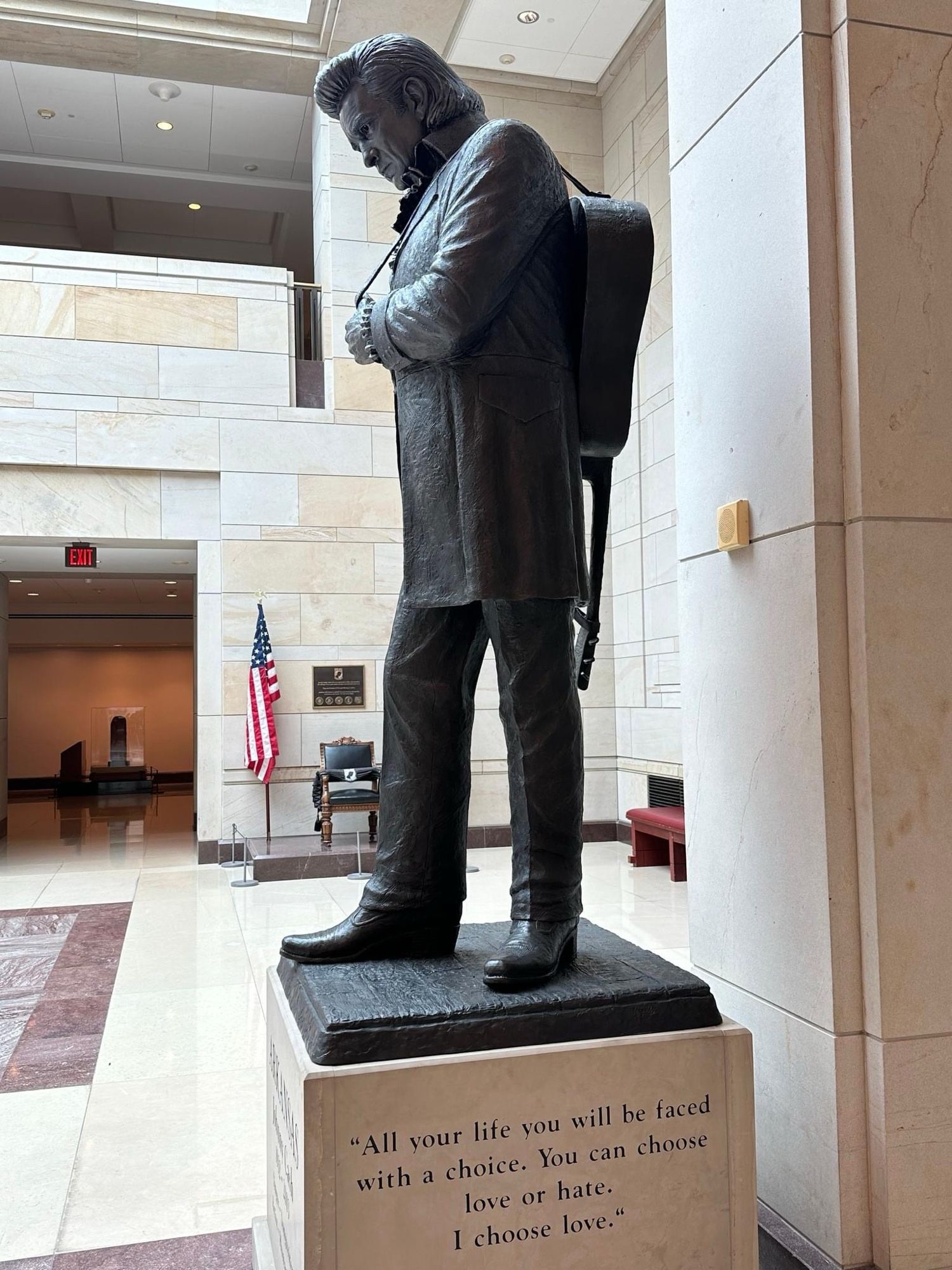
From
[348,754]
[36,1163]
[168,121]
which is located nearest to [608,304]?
[36,1163]

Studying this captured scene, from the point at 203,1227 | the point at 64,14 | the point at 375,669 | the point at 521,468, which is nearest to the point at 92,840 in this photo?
the point at 375,669

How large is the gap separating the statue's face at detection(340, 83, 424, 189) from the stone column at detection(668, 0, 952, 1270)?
847 mm

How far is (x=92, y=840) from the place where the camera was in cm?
1370

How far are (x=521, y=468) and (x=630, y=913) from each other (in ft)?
19.4

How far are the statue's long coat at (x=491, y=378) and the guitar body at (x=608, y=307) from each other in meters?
0.04

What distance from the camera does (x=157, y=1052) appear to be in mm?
4840

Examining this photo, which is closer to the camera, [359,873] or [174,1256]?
[174,1256]

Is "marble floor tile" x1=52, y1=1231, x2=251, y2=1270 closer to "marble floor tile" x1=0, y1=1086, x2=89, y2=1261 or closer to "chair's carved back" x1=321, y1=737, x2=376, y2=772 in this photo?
"marble floor tile" x1=0, y1=1086, x2=89, y2=1261

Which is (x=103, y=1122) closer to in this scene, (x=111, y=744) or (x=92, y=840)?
(x=92, y=840)

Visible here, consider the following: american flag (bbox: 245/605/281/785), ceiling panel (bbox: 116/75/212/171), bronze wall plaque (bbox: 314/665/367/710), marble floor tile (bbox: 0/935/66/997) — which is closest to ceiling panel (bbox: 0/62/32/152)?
ceiling panel (bbox: 116/75/212/171)

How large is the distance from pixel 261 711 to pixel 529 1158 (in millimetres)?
9381

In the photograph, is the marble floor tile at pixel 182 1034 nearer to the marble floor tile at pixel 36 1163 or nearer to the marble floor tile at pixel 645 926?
the marble floor tile at pixel 36 1163

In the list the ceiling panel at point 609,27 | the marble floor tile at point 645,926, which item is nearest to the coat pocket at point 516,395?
the marble floor tile at point 645,926

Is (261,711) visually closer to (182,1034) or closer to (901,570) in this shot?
(182,1034)
